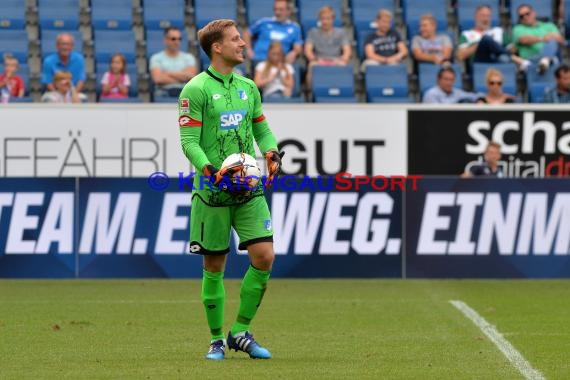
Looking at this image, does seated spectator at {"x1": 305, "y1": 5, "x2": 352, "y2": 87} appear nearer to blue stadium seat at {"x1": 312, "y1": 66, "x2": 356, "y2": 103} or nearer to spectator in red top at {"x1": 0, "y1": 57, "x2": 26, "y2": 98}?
blue stadium seat at {"x1": 312, "y1": 66, "x2": 356, "y2": 103}

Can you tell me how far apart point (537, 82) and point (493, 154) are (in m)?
2.44

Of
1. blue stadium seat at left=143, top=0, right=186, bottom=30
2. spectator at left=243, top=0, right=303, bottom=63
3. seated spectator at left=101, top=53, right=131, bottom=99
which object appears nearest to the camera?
seated spectator at left=101, top=53, right=131, bottom=99

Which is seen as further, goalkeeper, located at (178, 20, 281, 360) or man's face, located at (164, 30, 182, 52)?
man's face, located at (164, 30, 182, 52)

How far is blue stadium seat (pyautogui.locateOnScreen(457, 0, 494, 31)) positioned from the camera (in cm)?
2092

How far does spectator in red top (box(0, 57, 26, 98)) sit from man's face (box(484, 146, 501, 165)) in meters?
6.27

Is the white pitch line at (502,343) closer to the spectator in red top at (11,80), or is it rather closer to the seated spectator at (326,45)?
the seated spectator at (326,45)

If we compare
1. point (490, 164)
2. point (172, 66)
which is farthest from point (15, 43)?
point (490, 164)

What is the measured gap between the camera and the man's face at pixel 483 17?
20.1 metres

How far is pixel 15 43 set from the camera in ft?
65.0

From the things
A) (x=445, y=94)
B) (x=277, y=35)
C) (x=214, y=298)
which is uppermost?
(x=277, y=35)

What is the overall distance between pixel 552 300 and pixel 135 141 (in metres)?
7.02

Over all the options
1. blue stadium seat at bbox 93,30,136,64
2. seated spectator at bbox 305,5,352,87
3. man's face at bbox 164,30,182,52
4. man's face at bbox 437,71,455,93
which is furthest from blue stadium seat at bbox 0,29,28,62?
man's face at bbox 437,71,455,93

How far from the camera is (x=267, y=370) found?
334 inches

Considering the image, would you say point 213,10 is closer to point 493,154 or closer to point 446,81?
point 446,81
